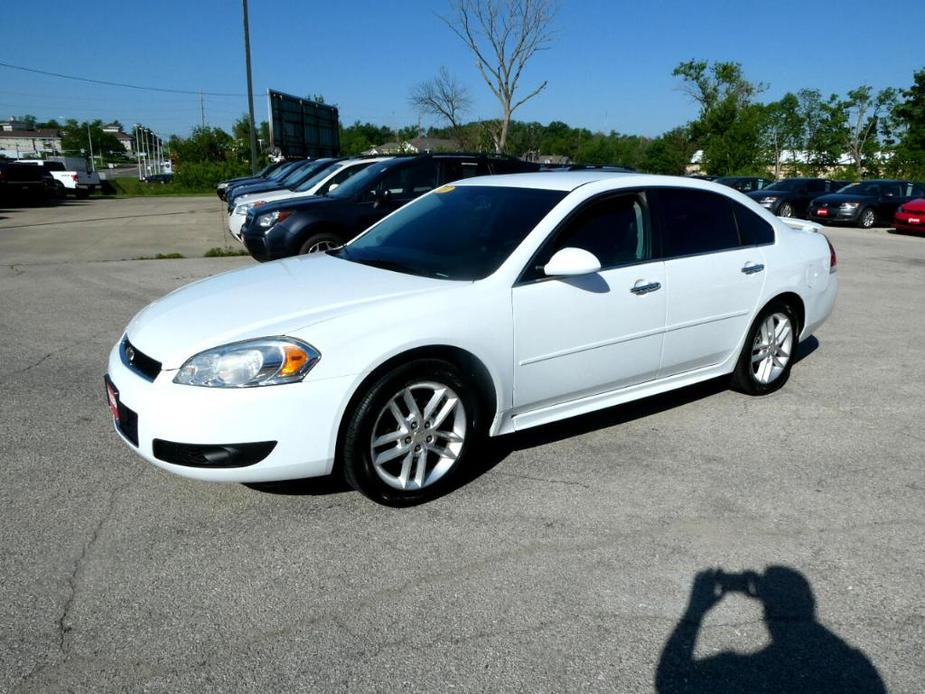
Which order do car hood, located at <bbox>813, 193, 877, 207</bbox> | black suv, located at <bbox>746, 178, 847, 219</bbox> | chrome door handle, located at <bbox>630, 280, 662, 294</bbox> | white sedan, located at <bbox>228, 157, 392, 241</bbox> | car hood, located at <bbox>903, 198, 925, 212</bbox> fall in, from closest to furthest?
chrome door handle, located at <bbox>630, 280, 662, 294</bbox>
white sedan, located at <bbox>228, 157, 392, 241</bbox>
car hood, located at <bbox>903, 198, 925, 212</bbox>
car hood, located at <bbox>813, 193, 877, 207</bbox>
black suv, located at <bbox>746, 178, 847, 219</bbox>

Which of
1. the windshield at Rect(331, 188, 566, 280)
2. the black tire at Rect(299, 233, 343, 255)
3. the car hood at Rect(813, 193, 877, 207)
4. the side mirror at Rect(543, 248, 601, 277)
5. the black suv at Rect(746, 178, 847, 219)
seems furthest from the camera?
the black suv at Rect(746, 178, 847, 219)

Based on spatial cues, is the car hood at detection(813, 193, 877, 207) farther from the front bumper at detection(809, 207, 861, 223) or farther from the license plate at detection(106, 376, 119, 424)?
the license plate at detection(106, 376, 119, 424)

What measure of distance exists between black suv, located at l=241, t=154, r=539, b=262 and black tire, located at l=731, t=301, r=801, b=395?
5656mm

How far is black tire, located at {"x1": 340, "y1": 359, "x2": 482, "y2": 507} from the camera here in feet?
11.3

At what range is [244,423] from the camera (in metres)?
3.25

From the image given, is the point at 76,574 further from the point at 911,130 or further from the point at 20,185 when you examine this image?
the point at 911,130

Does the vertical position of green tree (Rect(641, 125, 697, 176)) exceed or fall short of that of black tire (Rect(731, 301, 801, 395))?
it exceeds it

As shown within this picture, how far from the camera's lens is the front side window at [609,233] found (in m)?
4.20

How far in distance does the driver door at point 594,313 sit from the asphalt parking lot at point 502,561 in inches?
18.2

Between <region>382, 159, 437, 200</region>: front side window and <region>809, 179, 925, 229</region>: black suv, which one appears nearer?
<region>382, 159, 437, 200</region>: front side window

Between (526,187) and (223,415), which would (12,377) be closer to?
(223,415)

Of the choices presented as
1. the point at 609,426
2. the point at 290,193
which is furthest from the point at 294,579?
the point at 290,193

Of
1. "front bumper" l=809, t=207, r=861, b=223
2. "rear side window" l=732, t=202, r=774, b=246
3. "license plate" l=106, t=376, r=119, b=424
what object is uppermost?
"rear side window" l=732, t=202, r=774, b=246

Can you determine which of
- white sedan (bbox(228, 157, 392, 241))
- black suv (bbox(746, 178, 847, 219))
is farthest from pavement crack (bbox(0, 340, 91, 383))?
black suv (bbox(746, 178, 847, 219))
